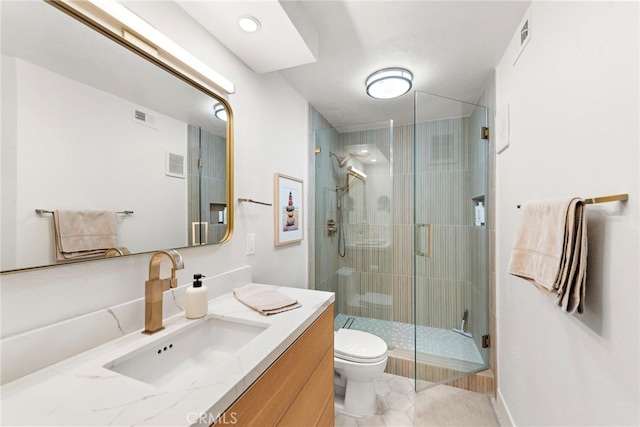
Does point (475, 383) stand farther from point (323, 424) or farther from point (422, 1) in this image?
point (422, 1)

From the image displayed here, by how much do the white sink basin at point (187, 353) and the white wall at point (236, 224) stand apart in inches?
8.3

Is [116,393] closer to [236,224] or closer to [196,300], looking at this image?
[196,300]

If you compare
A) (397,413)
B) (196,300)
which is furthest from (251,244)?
(397,413)

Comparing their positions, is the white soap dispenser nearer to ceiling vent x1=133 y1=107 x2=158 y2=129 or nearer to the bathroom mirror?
the bathroom mirror

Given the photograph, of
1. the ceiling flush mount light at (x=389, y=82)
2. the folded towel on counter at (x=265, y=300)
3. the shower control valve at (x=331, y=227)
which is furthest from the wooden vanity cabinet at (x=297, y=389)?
the ceiling flush mount light at (x=389, y=82)

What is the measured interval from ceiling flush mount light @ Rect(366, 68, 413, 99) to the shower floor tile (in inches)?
75.2

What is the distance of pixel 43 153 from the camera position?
2.28 feet

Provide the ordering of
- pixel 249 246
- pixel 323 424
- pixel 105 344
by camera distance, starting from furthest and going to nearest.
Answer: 1. pixel 249 246
2. pixel 323 424
3. pixel 105 344

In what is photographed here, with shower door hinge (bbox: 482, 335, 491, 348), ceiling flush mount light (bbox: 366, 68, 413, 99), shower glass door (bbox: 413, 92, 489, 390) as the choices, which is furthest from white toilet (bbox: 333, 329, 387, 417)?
ceiling flush mount light (bbox: 366, 68, 413, 99)

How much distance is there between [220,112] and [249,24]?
0.44 meters

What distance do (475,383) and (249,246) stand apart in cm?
199

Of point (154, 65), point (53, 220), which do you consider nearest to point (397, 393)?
point (53, 220)

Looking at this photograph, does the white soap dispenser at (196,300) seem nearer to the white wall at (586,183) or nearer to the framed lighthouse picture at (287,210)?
the framed lighthouse picture at (287,210)

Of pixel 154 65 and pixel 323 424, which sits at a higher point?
pixel 154 65
